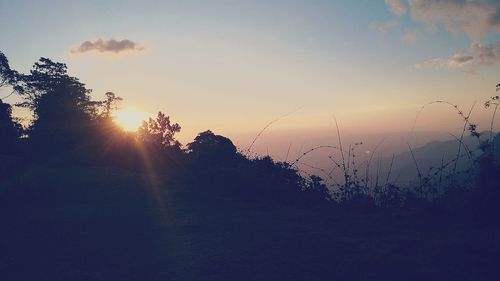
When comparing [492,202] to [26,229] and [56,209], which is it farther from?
[56,209]

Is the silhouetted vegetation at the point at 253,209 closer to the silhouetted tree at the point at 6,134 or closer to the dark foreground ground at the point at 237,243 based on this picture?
the dark foreground ground at the point at 237,243

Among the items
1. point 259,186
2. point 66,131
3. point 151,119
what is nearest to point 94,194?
point 259,186

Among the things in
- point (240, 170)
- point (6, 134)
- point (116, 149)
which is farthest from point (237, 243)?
point (6, 134)

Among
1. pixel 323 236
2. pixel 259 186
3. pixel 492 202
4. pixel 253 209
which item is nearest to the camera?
pixel 323 236

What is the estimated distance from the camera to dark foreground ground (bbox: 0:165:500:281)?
291 cm

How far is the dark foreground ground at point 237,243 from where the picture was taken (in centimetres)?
291

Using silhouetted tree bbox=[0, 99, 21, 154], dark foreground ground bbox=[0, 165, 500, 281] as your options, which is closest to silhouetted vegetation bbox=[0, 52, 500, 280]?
dark foreground ground bbox=[0, 165, 500, 281]

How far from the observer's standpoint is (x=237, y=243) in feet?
11.9

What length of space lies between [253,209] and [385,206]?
6.49 ft

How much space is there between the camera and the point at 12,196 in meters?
6.92

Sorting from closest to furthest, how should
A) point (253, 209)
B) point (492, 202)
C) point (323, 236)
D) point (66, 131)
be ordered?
point (323, 236), point (492, 202), point (253, 209), point (66, 131)

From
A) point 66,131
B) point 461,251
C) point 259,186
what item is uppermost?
point 66,131

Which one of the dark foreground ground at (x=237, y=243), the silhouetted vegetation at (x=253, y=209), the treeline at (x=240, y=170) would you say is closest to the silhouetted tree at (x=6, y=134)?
the treeline at (x=240, y=170)

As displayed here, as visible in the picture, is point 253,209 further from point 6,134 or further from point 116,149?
point 6,134
